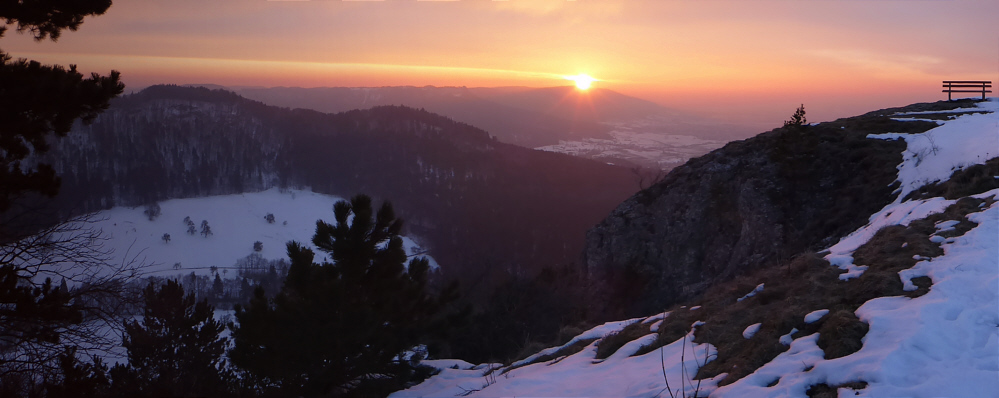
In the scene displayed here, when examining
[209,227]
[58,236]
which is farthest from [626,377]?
[209,227]

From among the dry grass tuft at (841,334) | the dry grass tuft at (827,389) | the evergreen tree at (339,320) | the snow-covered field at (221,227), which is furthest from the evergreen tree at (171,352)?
the snow-covered field at (221,227)

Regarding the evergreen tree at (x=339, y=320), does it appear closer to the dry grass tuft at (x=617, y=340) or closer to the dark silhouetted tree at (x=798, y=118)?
the dry grass tuft at (x=617, y=340)

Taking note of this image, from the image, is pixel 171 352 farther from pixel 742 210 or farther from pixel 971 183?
pixel 742 210

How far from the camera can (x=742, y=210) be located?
76.5 feet

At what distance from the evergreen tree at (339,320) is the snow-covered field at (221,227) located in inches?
3180

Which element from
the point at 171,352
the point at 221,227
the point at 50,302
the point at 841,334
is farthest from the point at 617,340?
the point at 221,227

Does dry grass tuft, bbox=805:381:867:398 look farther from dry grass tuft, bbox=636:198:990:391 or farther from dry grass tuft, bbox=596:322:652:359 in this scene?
dry grass tuft, bbox=596:322:652:359

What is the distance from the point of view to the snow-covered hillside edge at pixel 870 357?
4.70m

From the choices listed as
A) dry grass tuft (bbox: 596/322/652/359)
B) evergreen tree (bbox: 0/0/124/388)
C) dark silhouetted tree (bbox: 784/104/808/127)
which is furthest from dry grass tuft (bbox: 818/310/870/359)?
dark silhouetted tree (bbox: 784/104/808/127)

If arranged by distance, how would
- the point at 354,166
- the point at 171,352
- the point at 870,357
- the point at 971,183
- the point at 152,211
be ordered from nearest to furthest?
the point at 870,357
the point at 971,183
the point at 171,352
the point at 152,211
the point at 354,166

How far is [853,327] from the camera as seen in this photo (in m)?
5.76

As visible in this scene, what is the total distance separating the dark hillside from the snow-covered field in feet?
15.8

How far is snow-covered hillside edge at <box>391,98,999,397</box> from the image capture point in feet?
15.4

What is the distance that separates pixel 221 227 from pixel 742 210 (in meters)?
111
